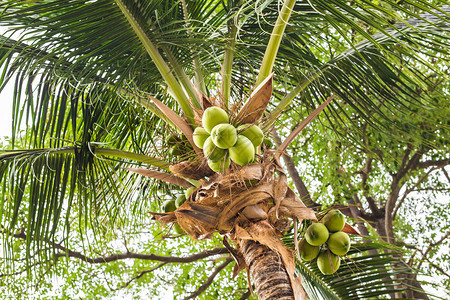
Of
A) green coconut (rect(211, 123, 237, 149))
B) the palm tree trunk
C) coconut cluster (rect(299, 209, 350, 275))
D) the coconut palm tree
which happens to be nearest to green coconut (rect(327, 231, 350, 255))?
coconut cluster (rect(299, 209, 350, 275))

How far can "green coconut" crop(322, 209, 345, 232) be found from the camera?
2213 millimetres

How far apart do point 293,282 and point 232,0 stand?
159cm

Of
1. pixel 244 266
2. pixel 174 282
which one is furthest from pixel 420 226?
pixel 244 266

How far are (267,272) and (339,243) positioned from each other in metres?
0.46

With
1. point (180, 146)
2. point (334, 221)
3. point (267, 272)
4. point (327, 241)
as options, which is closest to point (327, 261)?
point (327, 241)

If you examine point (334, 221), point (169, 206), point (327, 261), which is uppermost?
point (169, 206)

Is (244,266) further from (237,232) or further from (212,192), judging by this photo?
(212,192)

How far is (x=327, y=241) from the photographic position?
2.21 meters

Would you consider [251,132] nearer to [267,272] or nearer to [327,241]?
[267,272]

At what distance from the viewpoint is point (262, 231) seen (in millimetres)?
1895

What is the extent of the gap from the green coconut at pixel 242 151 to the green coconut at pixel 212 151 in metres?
0.05

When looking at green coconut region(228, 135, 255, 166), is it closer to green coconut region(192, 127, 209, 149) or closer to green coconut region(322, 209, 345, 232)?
green coconut region(192, 127, 209, 149)

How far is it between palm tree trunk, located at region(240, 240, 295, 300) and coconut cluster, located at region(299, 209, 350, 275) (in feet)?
0.91

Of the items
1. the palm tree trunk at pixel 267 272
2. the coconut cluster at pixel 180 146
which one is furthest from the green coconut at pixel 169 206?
the palm tree trunk at pixel 267 272
